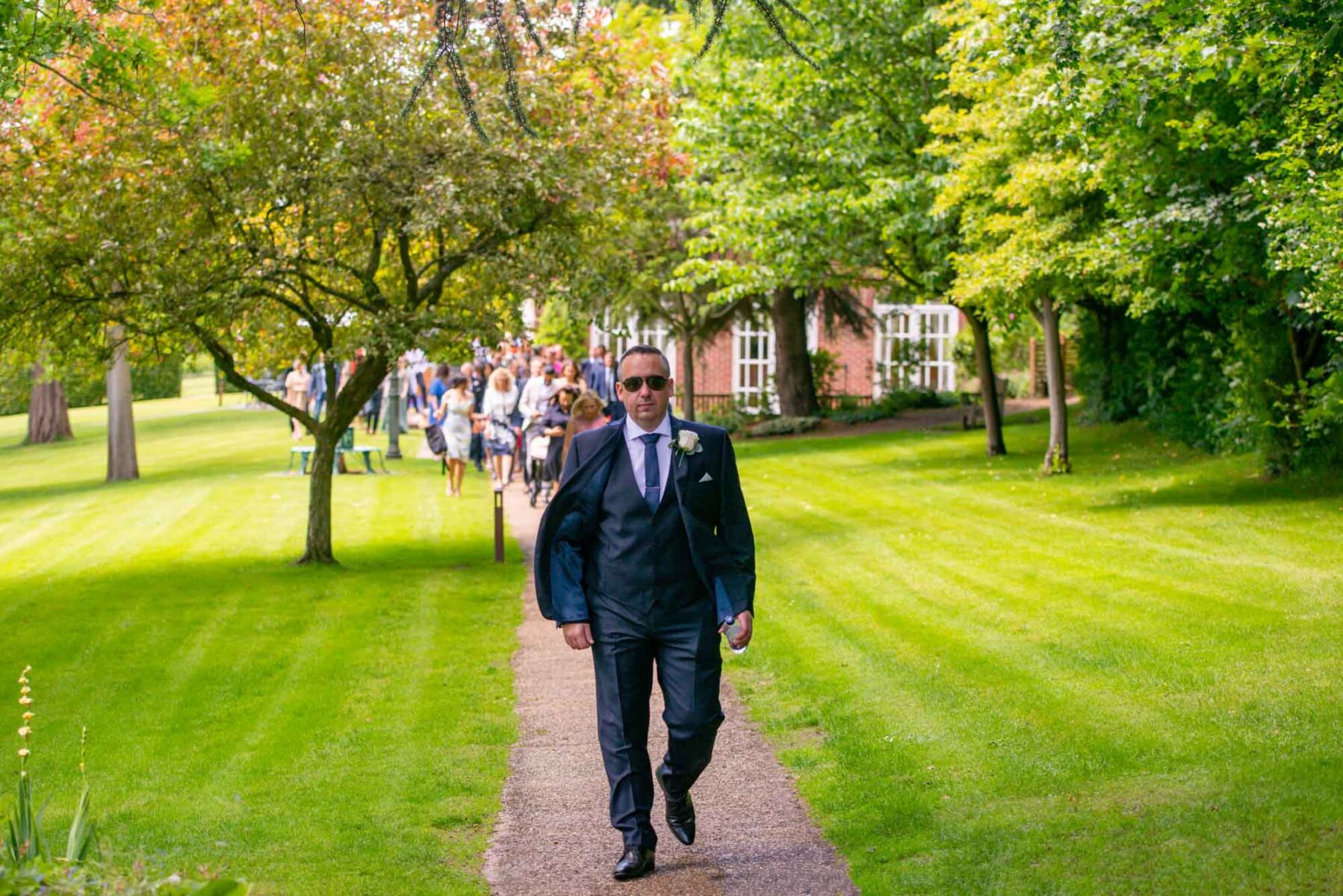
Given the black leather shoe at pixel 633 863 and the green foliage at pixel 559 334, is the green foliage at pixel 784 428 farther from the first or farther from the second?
the black leather shoe at pixel 633 863

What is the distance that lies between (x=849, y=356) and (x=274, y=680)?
115ft

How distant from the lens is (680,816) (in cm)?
666

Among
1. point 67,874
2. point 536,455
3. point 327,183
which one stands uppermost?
point 327,183

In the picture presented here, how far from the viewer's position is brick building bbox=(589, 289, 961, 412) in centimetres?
4138

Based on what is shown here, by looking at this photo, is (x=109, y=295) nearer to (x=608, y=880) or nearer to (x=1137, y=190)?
(x=1137, y=190)

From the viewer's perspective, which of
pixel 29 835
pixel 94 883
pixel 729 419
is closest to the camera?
pixel 94 883

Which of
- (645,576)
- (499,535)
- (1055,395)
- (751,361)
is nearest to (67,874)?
(645,576)

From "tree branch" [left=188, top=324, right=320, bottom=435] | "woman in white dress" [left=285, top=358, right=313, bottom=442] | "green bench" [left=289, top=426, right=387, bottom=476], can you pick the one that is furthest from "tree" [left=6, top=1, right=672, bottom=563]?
"woman in white dress" [left=285, top=358, right=313, bottom=442]

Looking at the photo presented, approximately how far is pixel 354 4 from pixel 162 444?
26.2 metres

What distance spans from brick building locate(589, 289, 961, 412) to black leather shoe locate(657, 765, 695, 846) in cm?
3257

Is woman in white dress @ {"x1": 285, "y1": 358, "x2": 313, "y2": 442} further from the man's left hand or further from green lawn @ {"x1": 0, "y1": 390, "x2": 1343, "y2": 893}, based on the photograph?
the man's left hand

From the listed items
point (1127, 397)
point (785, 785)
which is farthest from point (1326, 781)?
point (1127, 397)

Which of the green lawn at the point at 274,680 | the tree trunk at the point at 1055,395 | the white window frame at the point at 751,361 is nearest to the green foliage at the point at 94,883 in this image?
the green lawn at the point at 274,680

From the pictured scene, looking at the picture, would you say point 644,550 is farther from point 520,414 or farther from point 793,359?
point 793,359
